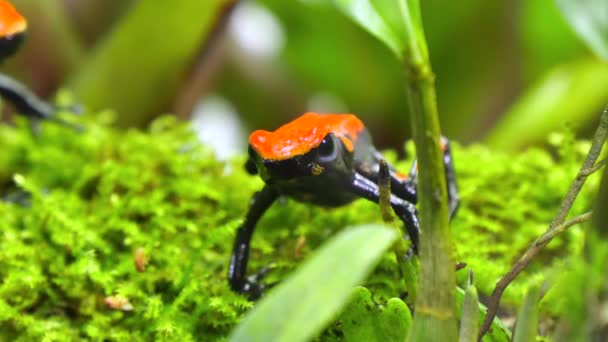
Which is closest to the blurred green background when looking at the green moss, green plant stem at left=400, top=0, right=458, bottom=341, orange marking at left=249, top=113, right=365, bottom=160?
the green moss


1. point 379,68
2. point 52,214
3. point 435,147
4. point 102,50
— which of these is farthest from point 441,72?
point 435,147

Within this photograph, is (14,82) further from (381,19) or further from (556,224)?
(556,224)

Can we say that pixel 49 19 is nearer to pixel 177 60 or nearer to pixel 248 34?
pixel 177 60

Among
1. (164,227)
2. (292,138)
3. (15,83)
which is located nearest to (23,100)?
(15,83)

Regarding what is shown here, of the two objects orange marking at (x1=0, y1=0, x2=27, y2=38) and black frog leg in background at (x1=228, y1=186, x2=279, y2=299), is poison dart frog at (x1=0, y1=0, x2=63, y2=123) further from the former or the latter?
black frog leg in background at (x1=228, y1=186, x2=279, y2=299)

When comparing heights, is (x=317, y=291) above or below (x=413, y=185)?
above

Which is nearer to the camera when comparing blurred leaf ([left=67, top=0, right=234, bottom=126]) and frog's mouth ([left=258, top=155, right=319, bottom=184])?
A: frog's mouth ([left=258, top=155, right=319, bottom=184])
